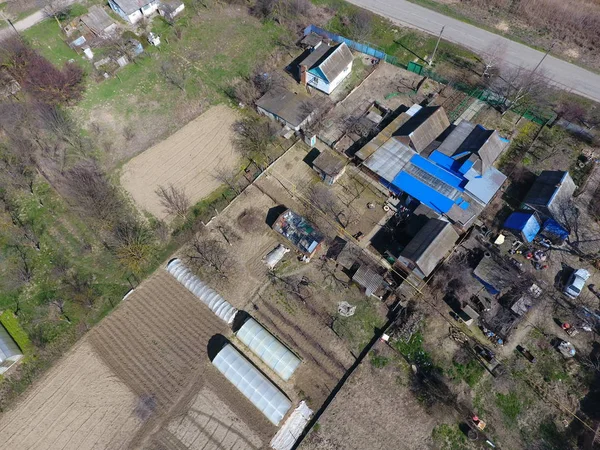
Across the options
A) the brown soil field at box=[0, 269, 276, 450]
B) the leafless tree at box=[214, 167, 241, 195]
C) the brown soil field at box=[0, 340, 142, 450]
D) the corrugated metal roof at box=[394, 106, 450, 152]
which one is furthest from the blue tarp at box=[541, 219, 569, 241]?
the brown soil field at box=[0, 340, 142, 450]

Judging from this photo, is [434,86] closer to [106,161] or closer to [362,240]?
[362,240]

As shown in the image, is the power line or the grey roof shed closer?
the power line

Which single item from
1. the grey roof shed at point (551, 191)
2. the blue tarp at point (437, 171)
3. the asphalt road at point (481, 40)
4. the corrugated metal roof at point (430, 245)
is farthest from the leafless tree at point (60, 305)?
the asphalt road at point (481, 40)

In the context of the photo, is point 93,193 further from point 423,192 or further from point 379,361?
point 423,192

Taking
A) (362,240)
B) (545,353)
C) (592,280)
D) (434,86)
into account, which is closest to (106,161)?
(362,240)

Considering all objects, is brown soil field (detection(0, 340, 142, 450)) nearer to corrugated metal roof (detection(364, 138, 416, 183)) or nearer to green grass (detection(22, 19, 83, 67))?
corrugated metal roof (detection(364, 138, 416, 183))

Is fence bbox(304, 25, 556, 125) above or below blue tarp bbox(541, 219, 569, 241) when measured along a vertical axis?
above
